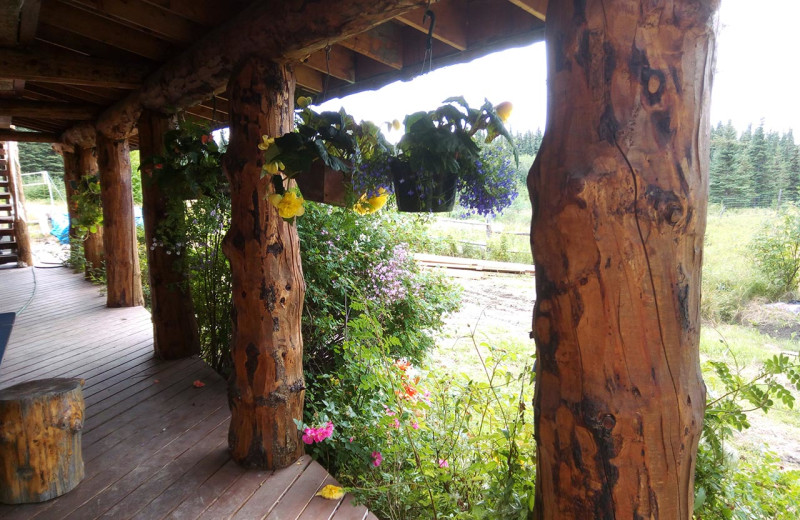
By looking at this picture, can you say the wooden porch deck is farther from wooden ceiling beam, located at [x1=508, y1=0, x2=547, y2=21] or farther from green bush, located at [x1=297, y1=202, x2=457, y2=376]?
wooden ceiling beam, located at [x1=508, y1=0, x2=547, y2=21]

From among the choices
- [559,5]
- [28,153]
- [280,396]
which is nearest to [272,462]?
[280,396]

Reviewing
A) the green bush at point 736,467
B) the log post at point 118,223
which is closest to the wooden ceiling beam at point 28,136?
the log post at point 118,223

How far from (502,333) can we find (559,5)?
13.8ft

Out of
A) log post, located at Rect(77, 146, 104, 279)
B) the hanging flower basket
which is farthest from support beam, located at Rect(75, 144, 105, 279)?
the hanging flower basket

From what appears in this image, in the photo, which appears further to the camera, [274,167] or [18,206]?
[18,206]

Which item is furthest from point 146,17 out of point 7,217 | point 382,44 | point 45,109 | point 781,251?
point 7,217

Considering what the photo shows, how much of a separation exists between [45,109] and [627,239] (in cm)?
522

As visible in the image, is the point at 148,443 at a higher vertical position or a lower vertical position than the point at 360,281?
lower

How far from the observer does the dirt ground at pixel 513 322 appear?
2.76m

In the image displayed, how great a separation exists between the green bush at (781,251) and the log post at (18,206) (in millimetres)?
10270

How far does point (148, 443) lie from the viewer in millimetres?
2408

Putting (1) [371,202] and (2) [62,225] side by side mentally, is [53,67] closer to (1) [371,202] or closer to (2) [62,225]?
(1) [371,202]

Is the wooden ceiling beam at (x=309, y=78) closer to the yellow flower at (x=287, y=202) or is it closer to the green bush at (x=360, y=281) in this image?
the green bush at (x=360, y=281)

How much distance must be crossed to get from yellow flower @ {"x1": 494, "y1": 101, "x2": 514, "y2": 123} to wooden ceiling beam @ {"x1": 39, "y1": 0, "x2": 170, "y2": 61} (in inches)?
91.3
